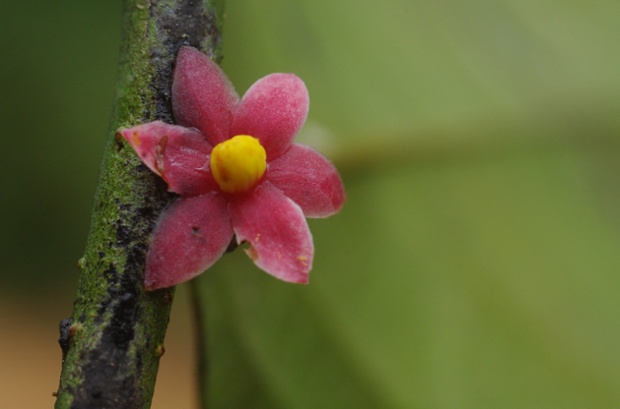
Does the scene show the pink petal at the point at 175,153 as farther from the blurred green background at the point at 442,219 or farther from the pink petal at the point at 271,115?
the blurred green background at the point at 442,219

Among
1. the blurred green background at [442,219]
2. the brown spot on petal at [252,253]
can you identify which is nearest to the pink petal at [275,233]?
the brown spot on petal at [252,253]

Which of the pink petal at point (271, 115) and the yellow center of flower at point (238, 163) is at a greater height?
the pink petal at point (271, 115)

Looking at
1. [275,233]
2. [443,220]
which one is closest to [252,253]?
[275,233]

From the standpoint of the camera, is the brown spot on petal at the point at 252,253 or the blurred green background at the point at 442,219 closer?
the brown spot on petal at the point at 252,253

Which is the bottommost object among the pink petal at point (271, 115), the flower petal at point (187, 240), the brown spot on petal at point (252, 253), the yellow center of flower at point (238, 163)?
the brown spot on petal at point (252, 253)

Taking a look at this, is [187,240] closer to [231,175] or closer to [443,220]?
[231,175]

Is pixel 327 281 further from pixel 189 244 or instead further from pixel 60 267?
pixel 60 267

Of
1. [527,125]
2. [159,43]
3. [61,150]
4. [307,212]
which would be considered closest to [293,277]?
[307,212]

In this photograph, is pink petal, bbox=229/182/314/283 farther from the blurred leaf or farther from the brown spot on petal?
the blurred leaf

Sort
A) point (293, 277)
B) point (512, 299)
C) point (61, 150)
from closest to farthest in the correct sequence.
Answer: point (293, 277) < point (512, 299) < point (61, 150)
